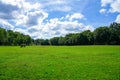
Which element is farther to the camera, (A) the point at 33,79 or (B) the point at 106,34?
(B) the point at 106,34

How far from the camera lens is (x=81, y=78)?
48.6ft

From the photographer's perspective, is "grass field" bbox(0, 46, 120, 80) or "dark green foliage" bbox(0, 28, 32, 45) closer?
"grass field" bbox(0, 46, 120, 80)

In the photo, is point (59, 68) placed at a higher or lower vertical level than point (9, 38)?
lower

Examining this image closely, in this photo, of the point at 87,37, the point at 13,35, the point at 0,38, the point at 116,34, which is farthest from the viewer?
the point at 13,35

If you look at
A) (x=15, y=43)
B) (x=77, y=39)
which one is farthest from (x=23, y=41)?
(x=77, y=39)

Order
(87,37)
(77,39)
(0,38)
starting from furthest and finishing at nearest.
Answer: (77,39) → (87,37) → (0,38)

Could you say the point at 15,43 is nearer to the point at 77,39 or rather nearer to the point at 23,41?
the point at 23,41

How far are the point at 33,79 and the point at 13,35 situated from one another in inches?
7189

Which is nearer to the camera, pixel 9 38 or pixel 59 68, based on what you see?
pixel 59 68

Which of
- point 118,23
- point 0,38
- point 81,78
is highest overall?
point 118,23

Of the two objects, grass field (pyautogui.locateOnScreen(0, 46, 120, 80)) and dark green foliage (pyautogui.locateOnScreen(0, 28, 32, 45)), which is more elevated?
dark green foliage (pyautogui.locateOnScreen(0, 28, 32, 45))

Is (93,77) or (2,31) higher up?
(2,31)

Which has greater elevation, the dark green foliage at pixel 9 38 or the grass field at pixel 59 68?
the dark green foliage at pixel 9 38

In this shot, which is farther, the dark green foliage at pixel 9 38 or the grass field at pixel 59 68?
the dark green foliage at pixel 9 38
